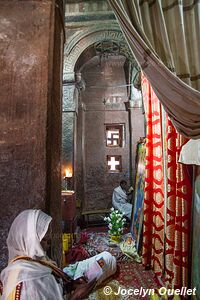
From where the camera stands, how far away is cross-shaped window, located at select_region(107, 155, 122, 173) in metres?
9.64

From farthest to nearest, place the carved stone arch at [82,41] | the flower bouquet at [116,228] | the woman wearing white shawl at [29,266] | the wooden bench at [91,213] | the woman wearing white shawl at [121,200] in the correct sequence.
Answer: the wooden bench at [91,213]
the woman wearing white shawl at [121,200]
the carved stone arch at [82,41]
the flower bouquet at [116,228]
the woman wearing white shawl at [29,266]

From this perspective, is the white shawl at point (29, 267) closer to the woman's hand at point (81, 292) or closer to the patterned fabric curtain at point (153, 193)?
the woman's hand at point (81, 292)

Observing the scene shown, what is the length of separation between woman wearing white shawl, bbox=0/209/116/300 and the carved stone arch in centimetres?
623

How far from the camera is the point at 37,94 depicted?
95.3 inches

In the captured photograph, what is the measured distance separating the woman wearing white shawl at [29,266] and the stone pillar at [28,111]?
48cm

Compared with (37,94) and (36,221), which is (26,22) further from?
(36,221)

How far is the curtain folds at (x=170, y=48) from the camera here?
2.21 m

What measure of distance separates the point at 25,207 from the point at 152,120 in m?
3.53

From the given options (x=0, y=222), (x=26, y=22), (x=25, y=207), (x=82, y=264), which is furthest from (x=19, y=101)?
(x=82, y=264)

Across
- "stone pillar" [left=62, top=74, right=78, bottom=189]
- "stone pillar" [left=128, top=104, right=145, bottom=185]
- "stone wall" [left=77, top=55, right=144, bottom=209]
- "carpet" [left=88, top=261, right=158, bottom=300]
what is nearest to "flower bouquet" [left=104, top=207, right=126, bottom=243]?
"carpet" [left=88, top=261, right=158, bottom=300]

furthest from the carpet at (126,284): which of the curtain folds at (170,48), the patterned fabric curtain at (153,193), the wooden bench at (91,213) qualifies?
the wooden bench at (91,213)

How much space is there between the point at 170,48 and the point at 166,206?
8.23ft

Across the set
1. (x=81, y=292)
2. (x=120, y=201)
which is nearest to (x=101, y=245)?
(x=120, y=201)

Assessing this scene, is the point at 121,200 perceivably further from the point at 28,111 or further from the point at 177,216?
the point at 28,111
